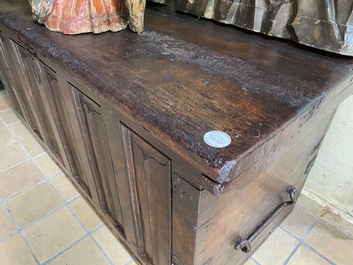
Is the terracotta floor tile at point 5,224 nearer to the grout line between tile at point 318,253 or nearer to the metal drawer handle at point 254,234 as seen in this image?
the metal drawer handle at point 254,234

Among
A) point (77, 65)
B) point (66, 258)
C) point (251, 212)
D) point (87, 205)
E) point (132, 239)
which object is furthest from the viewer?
point (87, 205)

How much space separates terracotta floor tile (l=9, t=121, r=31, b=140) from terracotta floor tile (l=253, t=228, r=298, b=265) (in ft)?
4.55

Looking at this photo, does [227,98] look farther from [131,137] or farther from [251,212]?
[251,212]

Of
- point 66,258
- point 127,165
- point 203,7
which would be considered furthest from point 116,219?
point 203,7

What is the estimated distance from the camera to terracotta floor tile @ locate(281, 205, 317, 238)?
111 cm

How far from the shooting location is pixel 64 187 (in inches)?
50.7

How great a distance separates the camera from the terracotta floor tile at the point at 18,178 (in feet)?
4.17

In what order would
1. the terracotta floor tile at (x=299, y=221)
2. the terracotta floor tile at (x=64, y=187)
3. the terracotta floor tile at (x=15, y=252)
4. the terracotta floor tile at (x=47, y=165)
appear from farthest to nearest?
the terracotta floor tile at (x=47, y=165) < the terracotta floor tile at (x=64, y=187) < the terracotta floor tile at (x=299, y=221) < the terracotta floor tile at (x=15, y=252)

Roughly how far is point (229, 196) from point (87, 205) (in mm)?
847

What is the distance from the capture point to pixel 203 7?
2.90ft

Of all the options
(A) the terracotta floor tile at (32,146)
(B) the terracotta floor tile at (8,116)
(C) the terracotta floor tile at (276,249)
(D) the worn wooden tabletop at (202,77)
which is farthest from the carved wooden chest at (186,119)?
(B) the terracotta floor tile at (8,116)

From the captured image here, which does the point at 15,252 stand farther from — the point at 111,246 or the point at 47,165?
the point at 47,165

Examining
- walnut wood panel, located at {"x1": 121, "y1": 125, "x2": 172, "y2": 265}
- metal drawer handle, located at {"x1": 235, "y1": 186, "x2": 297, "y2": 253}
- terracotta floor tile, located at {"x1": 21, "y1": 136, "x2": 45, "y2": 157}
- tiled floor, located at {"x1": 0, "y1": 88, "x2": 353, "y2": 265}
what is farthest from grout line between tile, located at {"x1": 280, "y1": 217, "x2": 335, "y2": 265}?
terracotta floor tile, located at {"x1": 21, "y1": 136, "x2": 45, "y2": 157}

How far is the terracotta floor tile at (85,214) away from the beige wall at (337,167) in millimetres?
921
